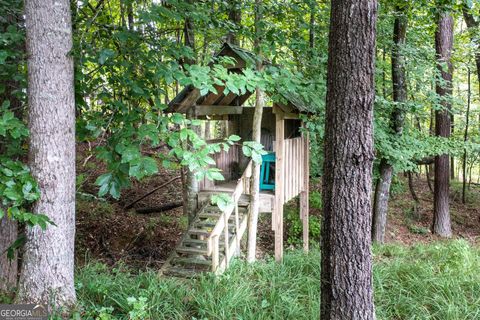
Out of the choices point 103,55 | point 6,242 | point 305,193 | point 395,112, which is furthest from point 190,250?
point 395,112

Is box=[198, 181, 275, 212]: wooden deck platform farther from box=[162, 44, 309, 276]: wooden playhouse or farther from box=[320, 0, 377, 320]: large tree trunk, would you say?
box=[320, 0, 377, 320]: large tree trunk

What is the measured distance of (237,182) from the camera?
24.5 ft

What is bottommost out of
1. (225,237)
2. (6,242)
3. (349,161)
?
(225,237)

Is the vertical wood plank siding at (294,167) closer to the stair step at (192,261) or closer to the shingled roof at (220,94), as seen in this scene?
the shingled roof at (220,94)

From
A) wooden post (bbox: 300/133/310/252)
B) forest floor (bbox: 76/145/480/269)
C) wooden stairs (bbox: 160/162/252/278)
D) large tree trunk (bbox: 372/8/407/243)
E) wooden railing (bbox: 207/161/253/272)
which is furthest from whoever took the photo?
wooden post (bbox: 300/133/310/252)

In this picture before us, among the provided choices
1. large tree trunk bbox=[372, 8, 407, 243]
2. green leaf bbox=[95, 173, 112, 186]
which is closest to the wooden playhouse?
large tree trunk bbox=[372, 8, 407, 243]

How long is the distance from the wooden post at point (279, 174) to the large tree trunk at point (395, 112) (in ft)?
8.63

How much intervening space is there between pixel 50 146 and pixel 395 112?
295 inches

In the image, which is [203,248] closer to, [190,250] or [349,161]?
[190,250]

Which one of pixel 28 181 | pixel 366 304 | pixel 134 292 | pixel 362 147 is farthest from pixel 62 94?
pixel 366 304

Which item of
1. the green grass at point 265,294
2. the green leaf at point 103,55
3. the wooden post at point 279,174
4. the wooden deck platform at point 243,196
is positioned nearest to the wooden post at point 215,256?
the green grass at point 265,294

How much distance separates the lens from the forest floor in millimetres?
7816

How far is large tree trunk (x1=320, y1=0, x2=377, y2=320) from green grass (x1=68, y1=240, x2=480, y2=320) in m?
0.98

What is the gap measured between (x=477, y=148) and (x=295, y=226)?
5.15 meters
